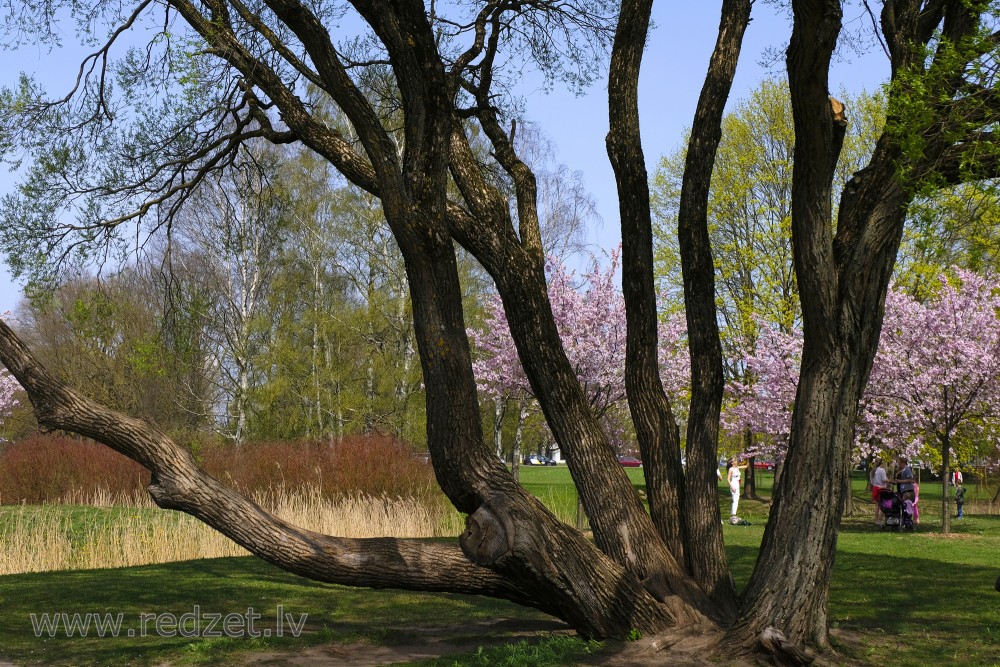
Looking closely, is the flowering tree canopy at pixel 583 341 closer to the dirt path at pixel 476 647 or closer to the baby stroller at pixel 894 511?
the baby stroller at pixel 894 511

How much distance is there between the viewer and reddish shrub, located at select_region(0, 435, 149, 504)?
71.1 feet

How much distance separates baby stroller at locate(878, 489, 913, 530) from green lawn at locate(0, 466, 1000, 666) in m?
6.92

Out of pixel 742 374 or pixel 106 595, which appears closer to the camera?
pixel 106 595

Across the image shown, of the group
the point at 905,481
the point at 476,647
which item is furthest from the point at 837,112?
the point at 905,481

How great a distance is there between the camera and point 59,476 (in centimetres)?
2189

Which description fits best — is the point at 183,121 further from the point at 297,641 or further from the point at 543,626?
the point at 543,626

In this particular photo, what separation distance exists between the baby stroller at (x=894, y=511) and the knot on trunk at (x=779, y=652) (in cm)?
1564

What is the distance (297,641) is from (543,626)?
2005mm

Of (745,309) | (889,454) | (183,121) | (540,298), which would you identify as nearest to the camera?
(540,298)

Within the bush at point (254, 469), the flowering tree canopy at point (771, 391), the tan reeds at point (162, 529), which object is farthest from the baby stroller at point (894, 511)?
the bush at point (254, 469)

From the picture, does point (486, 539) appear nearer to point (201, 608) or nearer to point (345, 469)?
point (201, 608)

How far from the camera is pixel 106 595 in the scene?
9594 mm

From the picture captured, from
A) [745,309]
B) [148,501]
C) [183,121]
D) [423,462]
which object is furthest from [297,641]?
[745,309]

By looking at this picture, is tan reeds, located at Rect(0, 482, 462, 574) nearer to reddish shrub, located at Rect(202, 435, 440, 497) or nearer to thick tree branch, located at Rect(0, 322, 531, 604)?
reddish shrub, located at Rect(202, 435, 440, 497)
